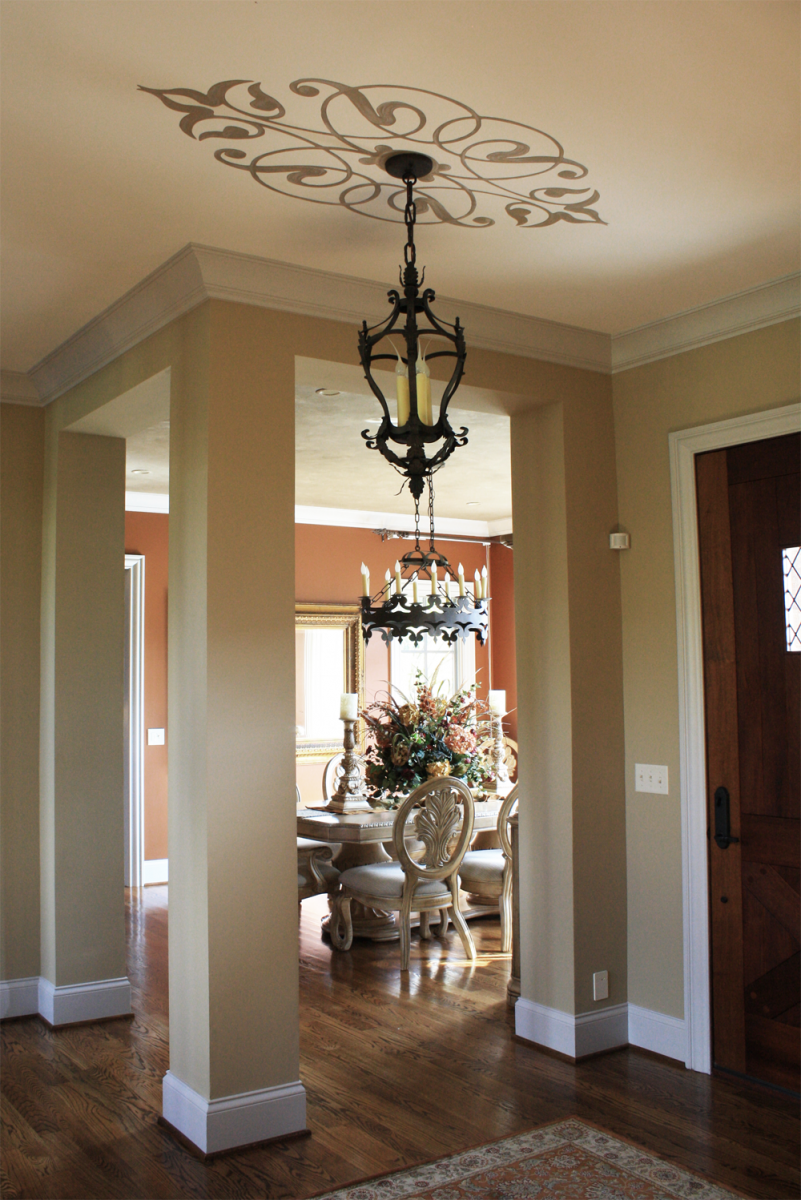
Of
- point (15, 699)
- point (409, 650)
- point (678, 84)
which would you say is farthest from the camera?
point (409, 650)

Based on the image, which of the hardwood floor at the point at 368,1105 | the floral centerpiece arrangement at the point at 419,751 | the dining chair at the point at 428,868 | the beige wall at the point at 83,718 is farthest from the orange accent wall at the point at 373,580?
the hardwood floor at the point at 368,1105

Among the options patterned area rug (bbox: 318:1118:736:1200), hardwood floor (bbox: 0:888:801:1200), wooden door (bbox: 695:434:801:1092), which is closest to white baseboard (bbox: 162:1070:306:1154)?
hardwood floor (bbox: 0:888:801:1200)

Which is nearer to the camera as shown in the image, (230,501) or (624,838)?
(230,501)

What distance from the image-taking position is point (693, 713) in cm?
364

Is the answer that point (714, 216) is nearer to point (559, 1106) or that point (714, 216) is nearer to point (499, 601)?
point (559, 1106)

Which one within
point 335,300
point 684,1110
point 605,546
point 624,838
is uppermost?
point 335,300

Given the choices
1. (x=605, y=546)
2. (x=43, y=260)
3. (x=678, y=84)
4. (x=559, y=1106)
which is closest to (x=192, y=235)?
(x=43, y=260)

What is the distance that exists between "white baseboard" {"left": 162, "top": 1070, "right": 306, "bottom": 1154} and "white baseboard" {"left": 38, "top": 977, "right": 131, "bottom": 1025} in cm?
118

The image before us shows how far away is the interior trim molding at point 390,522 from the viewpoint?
7.91 m

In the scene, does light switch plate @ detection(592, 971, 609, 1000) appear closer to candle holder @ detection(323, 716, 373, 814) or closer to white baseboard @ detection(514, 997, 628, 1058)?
white baseboard @ detection(514, 997, 628, 1058)

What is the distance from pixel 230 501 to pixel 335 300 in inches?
31.7

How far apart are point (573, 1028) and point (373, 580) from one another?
4894 millimetres

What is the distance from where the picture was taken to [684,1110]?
3199 millimetres

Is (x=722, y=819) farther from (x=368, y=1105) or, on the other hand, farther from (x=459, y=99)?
(x=459, y=99)
